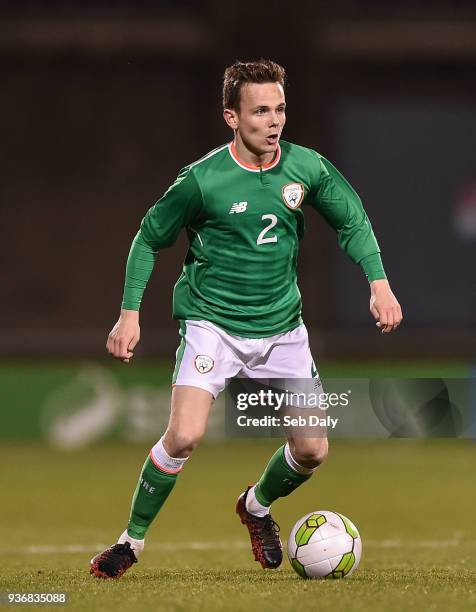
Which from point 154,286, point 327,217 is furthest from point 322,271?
point 327,217

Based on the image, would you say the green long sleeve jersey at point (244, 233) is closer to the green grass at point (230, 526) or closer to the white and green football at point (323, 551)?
the white and green football at point (323, 551)

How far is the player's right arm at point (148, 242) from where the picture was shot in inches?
223

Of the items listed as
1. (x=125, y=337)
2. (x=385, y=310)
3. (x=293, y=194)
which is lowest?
(x=125, y=337)

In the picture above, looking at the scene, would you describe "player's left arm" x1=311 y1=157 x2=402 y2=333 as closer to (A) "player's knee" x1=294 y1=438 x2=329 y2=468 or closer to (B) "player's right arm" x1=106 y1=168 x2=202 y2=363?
(B) "player's right arm" x1=106 y1=168 x2=202 y2=363

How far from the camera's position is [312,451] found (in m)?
5.98

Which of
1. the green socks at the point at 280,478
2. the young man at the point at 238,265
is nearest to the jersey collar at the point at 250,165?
the young man at the point at 238,265

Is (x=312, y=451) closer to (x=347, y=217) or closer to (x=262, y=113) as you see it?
(x=347, y=217)

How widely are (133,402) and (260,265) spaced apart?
25.7 feet

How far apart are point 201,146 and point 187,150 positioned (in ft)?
0.67

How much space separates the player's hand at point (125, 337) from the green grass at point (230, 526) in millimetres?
884

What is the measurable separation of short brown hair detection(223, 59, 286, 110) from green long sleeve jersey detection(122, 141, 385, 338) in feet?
0.71

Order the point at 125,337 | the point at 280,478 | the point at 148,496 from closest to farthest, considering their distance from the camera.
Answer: the point at 125,337 < the point at 148,496 < the point at 280,478

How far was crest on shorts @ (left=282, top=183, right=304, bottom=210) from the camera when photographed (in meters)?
5.81

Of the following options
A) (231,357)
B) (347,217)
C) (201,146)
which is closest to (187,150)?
(201,146)
